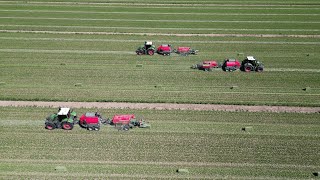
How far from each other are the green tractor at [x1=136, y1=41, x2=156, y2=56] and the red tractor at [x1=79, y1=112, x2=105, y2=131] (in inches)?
668

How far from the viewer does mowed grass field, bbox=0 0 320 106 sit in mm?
37812

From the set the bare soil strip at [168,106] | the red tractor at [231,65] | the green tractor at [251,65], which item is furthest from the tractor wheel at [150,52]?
the bare soil strip at [168,106]

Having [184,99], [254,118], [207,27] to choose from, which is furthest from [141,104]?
[207,27]

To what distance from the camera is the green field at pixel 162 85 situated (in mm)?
27938

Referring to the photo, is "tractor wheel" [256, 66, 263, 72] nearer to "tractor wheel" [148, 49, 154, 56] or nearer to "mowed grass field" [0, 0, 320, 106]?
"mowed grass field" [0, 0, 320, 106]

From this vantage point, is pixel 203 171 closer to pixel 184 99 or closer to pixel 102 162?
pixel 102 162

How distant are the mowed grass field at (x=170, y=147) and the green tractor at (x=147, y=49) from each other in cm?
1384

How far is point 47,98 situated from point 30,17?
2900 centimetres

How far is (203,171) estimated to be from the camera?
2698 cm

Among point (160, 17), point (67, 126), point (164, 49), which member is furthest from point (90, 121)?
point (160, 17)

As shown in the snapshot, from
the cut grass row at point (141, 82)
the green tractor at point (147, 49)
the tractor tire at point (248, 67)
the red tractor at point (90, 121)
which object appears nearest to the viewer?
the red tractor at point (90, 121)

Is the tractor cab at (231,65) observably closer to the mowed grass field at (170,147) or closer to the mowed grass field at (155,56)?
the mowed grass field at (155,56)

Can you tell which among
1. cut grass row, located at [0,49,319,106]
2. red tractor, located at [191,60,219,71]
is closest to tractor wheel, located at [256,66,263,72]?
cut grass row, located at [0,49,319,106]

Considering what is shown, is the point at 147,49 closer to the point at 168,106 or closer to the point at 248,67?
the point at 248,67
